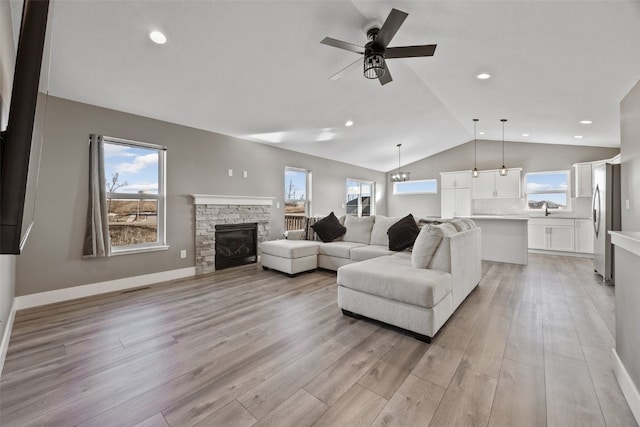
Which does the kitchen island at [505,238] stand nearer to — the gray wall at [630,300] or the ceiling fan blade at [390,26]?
the gray wall at [630,300]

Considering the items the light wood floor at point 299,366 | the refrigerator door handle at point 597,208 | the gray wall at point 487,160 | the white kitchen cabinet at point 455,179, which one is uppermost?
the gray wall at point 487,160

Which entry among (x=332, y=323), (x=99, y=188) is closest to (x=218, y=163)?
(x=99, y=188)

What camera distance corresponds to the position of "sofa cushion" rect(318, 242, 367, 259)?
4379mm

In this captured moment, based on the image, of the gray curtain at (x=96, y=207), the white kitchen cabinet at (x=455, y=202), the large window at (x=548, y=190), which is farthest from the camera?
the white kitchen cabinet at (x=455, y=202)

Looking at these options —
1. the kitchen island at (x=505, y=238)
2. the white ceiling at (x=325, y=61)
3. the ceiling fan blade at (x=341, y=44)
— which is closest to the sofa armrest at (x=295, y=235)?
the white ceiling at (x=325, y=61)

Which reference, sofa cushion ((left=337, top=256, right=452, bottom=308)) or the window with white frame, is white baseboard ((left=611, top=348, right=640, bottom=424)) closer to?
sofa cushion ((left=337, top=256, right=452, bottom=308))

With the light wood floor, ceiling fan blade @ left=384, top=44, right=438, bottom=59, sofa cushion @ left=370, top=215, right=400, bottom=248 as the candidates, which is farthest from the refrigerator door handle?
ceiling fan blade @ left=384, top=44, right=438, bottom=59

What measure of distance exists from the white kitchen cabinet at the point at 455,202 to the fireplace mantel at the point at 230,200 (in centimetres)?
523

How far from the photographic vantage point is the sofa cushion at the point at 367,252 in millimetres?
4059

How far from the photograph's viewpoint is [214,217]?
15.3 ft

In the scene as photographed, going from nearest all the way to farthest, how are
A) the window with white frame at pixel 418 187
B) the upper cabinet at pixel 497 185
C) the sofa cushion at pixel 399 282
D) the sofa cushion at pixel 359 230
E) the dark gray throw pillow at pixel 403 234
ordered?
the sofa cushion at pixel 399 282, the dark gray throw pillow at pixel 403 234, the sofa cushion at pixel 359 230, the upper cabinet at pixel 497 185, the window with white frame at pixel 418 187

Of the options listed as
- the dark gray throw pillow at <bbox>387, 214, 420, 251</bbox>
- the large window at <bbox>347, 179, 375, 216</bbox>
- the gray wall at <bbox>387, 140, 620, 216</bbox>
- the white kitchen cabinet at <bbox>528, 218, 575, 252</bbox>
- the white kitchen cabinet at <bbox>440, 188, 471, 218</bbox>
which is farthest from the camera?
the large window at <bbox>347, 179, 375, 216</bbox>

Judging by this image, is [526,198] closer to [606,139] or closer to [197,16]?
[606,139]

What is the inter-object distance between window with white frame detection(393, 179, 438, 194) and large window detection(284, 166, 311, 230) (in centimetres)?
363
